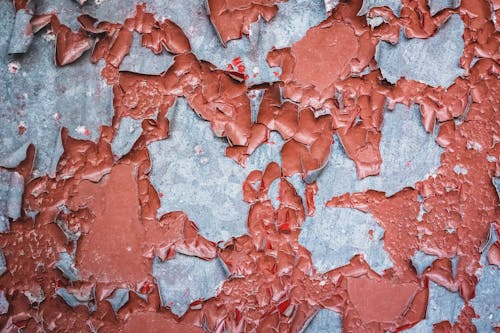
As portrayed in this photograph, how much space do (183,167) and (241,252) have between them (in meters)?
0.17

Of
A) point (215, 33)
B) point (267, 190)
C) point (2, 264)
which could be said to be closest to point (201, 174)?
point (267, 190)

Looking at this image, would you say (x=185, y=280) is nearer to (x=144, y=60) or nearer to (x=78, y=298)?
(x=78, y=298)

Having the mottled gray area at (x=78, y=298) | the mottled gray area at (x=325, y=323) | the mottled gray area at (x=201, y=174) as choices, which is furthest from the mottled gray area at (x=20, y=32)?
the mottled gray area at (x=325, y=323)

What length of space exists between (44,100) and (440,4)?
0.69 m

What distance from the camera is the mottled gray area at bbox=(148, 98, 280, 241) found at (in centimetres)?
80

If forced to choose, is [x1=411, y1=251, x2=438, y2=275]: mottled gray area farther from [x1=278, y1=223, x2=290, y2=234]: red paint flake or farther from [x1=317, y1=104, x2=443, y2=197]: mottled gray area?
[x1=278, y1=223, x2=290, y2=234]: red paint flake

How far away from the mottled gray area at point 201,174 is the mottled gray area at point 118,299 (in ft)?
0.49

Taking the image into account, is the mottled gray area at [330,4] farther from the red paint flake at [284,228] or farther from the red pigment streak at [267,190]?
the red paint flake at [284,228]

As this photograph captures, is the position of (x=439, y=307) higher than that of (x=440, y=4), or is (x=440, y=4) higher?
(x=440, y=4)

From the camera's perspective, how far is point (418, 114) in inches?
32.5

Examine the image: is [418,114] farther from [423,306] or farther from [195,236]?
[195,236]

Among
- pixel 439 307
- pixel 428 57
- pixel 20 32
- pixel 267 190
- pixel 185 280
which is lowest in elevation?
pixel 439 307

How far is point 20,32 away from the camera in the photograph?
77 cm

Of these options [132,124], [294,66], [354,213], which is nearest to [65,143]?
[132,124]
